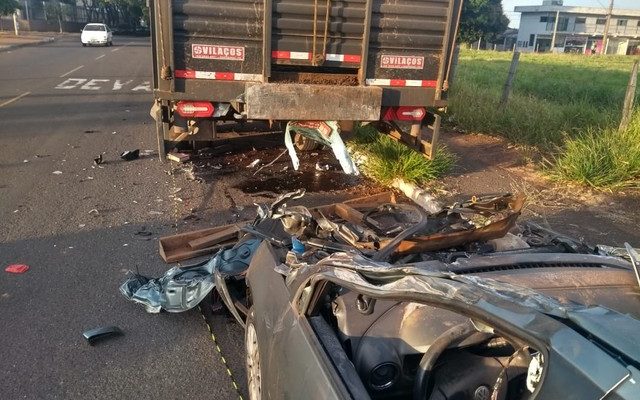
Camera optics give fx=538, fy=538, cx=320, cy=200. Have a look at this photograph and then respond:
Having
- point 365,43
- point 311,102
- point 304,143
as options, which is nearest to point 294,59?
point 311,102

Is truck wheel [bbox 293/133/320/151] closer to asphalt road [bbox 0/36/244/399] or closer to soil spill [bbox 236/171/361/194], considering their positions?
soil spill [bbox 236/171/361/194]

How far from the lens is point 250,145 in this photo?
393 inches

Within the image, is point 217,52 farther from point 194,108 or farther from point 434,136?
point 434,136

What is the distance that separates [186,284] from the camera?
4098 mm

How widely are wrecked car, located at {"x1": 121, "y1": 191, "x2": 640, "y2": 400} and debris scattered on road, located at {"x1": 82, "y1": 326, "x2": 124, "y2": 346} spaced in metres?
0.96

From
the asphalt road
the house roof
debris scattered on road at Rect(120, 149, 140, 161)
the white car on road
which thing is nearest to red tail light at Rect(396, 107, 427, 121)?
the asphalt road

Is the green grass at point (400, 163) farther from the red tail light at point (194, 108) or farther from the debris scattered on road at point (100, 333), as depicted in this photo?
the debris scattered on road at point (100, 333)

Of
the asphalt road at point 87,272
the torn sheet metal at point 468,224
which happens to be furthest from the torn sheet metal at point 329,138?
the torn sheet metal at point 468,224

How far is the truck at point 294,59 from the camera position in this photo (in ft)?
20.4

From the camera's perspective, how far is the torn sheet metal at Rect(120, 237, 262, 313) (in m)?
4.00

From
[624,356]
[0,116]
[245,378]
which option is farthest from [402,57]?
[0,116]

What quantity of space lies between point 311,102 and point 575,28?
311 ft

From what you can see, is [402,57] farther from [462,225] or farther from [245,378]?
[245,378]

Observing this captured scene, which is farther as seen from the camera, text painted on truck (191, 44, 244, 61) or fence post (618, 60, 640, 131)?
fence post (618, 60, 640, 131)
